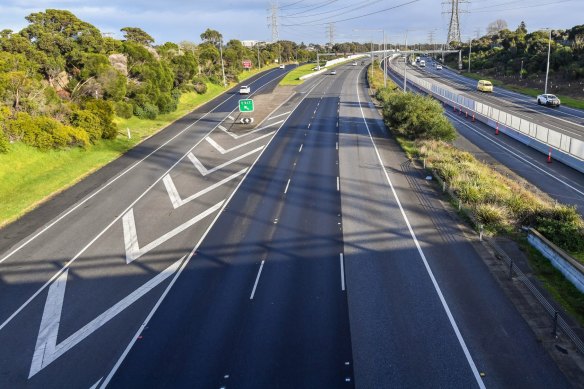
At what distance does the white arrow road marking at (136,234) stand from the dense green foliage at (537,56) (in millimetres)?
67475

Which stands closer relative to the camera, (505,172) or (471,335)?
(471,335)

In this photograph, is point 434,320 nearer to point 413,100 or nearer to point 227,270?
point 227,270

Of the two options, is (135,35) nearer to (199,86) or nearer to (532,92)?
(199,86)

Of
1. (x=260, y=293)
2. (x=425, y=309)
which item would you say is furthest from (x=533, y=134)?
(x=260, y=293)

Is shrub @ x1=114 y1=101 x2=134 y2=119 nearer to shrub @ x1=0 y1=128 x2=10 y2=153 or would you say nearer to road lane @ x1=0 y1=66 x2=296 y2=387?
shrub @ x1=0 y1=128 x2=10 y2=153

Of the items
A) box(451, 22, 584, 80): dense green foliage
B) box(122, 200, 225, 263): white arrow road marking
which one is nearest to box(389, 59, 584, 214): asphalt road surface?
box(122, 200, 225, 263): white arrow road marking

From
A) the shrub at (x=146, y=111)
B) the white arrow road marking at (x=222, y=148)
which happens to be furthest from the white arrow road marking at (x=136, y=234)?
the shrub at (x=146, y=111)

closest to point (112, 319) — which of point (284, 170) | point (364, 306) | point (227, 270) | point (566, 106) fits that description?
point (227, 270)

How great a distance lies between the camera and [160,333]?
14070mm

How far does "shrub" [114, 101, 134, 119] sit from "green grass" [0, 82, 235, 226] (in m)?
6.39

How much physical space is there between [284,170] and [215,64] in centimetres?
6706

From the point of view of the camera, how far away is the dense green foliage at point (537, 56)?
76.2 m

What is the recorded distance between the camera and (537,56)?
8669 cm

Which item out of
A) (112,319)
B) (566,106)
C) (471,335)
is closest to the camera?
(471,335)
